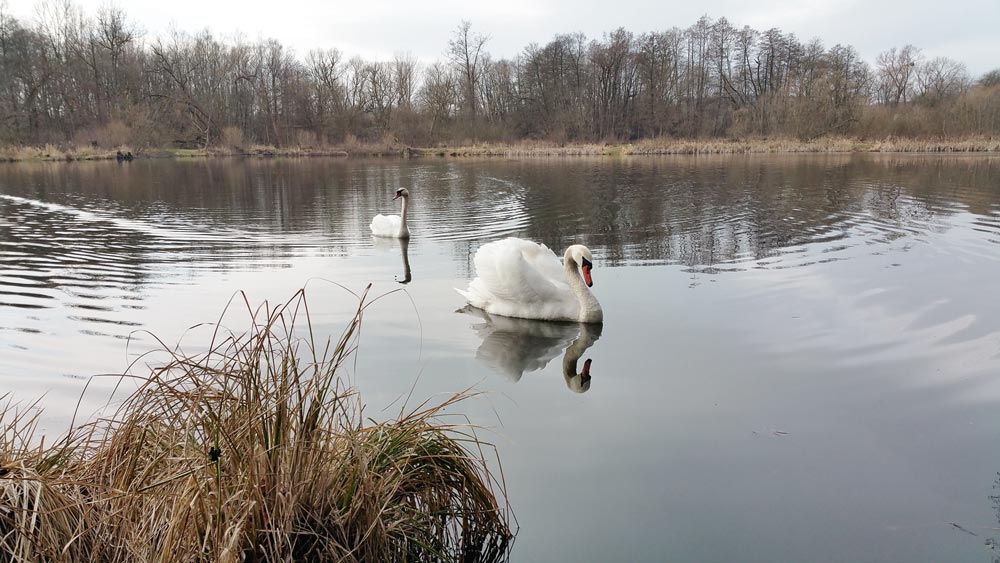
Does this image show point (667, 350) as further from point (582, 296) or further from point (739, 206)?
point (739, 206)

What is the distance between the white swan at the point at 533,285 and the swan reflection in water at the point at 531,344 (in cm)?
10

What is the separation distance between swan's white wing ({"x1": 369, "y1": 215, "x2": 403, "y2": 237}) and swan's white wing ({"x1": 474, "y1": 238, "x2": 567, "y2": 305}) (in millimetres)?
5322

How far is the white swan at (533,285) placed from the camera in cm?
675

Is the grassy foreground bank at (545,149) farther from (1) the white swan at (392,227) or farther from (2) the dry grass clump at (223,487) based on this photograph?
(2) the dry grass clump at (223,487)

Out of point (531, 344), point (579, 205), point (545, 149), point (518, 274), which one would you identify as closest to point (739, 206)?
point (579, 205)

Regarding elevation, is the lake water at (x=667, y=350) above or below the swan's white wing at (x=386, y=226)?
below

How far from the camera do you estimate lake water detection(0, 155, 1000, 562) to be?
358 centimetres

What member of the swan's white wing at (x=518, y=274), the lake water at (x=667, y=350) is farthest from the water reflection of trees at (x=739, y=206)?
the swan's white wing at (x=518, y=274)

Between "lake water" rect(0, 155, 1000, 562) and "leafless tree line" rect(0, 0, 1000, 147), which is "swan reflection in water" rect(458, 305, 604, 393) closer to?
"lake water" rect(0, 155, 1000, 562)

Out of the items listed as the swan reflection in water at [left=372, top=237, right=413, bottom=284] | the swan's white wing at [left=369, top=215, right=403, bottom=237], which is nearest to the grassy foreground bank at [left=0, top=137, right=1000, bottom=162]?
the swan's white wing at [left=369, top=215, right=403, bottom=237]

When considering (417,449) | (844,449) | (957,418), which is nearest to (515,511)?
(417,449)

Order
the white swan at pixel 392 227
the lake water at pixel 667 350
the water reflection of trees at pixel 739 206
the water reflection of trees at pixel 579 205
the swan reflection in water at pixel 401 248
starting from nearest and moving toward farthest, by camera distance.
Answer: the lake water at pixel 667 350
the swan reflection in water at pixel 401 248
the water reflection of trees at pixel 739 206
the water reflection of trees at pixel 579 205
the white swan at pixel 392 227

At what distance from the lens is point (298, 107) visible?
57875mm

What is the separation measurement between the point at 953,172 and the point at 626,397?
2351 centimetres
